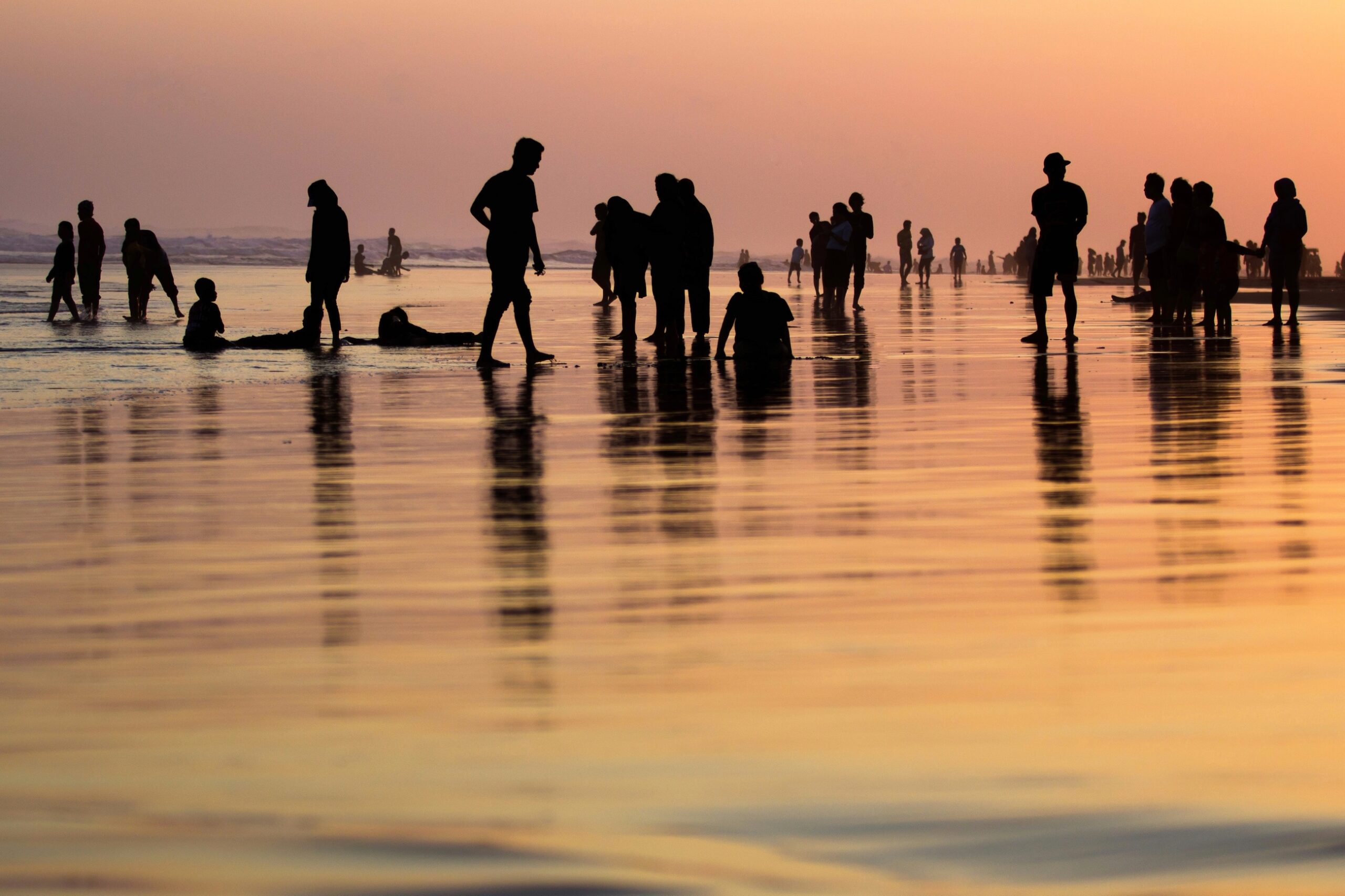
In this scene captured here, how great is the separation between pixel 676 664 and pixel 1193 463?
4.72 meters

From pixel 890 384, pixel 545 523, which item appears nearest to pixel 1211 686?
pixel 545 523

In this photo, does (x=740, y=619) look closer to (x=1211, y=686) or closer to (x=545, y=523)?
(x=1211, y=686)

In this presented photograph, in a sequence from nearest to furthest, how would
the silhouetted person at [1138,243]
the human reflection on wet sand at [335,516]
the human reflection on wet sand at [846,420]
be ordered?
the human reflection on wet sand at [335,516], the human reflection on wet sand at [846,420], the silhouetted person at [1138,243]

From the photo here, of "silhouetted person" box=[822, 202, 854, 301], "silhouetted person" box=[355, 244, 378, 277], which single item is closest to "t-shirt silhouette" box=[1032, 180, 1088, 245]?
"silhouetted person" box=[822, 202, 854, 301]

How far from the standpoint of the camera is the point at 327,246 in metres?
19.6

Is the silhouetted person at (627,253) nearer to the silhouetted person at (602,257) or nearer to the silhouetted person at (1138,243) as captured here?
the silhouetted person at (602,257)

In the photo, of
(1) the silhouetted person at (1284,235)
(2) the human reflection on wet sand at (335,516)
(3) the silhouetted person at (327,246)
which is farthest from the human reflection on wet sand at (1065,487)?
(1) the silhouetted person at (1284,235)

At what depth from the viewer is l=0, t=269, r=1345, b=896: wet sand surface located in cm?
263

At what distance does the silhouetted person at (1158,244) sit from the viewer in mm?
23281

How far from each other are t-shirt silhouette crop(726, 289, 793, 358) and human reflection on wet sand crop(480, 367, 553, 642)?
4145mm

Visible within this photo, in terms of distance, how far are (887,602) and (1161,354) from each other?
13.7 metres

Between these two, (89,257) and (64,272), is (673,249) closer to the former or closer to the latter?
(64,272)

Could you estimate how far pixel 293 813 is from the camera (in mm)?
2803

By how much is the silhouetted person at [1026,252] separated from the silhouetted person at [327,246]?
38.0m
